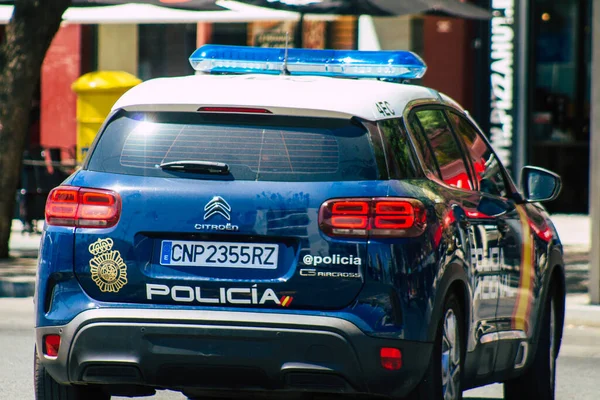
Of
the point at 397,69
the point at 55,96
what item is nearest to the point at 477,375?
the point at 397,69

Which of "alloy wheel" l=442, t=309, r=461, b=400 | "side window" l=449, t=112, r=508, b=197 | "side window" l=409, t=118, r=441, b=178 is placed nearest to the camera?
"alloy wheel" l=442, t=309, r=461, b=400

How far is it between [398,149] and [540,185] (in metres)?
1.62

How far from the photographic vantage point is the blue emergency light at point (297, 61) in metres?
6.13

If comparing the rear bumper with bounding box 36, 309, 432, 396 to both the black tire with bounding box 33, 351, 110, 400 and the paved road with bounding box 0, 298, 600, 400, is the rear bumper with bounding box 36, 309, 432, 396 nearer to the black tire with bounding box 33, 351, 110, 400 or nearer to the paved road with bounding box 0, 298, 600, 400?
the black tire with bounding box 33, 351, 110, 400

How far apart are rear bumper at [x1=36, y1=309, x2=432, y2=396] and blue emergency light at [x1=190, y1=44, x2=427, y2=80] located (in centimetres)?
149

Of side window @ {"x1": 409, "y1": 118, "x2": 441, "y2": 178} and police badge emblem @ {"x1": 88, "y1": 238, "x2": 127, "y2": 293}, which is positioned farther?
side window @ {"x1": 409, "y1": 118, "x2": 441, "y2": 178}

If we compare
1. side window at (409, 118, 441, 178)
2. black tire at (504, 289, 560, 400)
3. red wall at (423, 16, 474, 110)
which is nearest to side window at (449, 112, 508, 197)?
side window at (409, 118, 441, 178)

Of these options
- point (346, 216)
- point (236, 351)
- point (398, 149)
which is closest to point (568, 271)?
point (398, 149)

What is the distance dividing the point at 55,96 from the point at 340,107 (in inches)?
588

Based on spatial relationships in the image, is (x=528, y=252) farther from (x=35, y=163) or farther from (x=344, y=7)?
(x=35, y=163)

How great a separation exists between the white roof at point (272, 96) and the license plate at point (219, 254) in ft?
1.75

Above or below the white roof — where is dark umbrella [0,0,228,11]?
above

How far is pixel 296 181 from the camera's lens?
17.0 feet

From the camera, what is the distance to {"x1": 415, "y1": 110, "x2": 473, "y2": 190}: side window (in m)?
5.86
